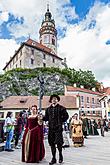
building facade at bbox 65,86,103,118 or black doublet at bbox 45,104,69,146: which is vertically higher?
building facade at bbox 65,86,103,118

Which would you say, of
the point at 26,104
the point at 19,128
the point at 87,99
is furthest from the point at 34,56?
the point at 19,128

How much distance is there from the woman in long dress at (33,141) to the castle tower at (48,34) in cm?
8217

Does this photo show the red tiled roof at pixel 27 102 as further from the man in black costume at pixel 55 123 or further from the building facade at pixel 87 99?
the man in black costume at pixel 55 123

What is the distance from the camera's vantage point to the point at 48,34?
90.8 m

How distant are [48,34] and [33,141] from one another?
8633 cm

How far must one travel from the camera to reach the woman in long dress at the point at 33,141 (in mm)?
6406

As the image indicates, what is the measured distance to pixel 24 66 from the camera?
70938mm

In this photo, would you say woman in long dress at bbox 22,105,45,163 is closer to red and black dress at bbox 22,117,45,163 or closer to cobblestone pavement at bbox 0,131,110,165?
red and black dress at bbox 22,117,45,163

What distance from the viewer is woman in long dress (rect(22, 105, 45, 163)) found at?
641 cm

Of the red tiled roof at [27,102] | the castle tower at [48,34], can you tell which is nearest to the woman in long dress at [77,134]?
the red tiled roof at [27,102]

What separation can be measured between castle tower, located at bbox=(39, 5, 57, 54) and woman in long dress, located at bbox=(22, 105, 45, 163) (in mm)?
82170

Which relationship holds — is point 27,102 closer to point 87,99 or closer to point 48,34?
point 87,99

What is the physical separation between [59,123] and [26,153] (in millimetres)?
1213

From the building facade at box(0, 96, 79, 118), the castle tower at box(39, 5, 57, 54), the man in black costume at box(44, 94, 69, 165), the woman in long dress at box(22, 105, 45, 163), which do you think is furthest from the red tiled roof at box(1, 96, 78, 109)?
the castle tower at box(39, 5, 57, 54)
